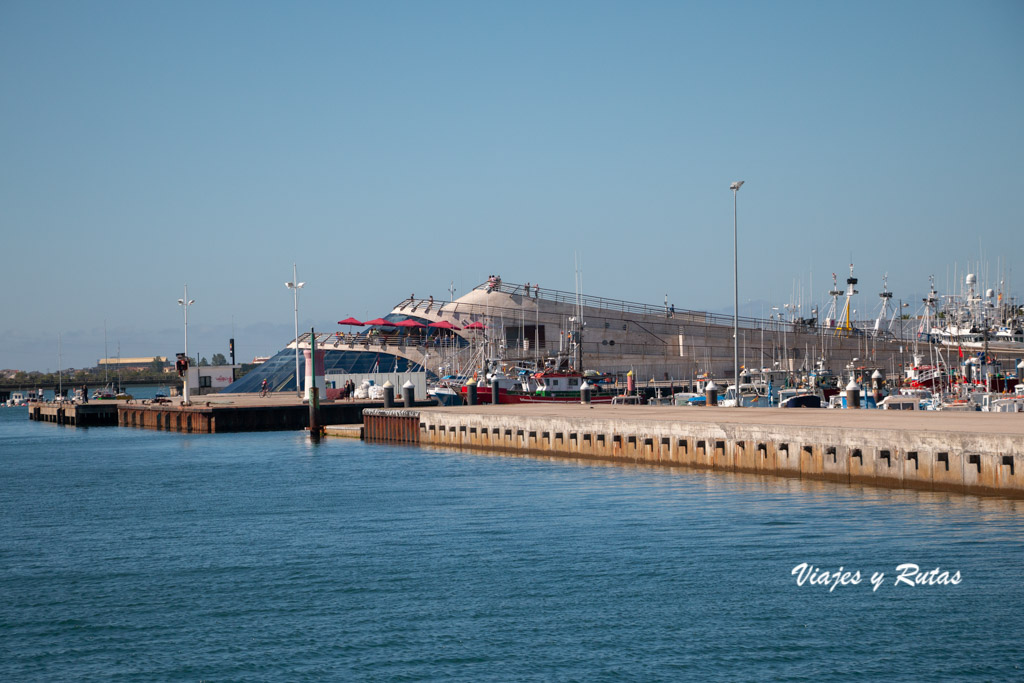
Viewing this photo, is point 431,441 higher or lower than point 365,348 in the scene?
lower

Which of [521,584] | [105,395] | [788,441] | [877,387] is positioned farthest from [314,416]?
[105,395]

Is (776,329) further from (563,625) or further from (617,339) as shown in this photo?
(563,625)

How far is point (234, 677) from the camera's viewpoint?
595 inches

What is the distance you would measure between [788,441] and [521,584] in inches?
597

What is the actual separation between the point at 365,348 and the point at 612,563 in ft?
249

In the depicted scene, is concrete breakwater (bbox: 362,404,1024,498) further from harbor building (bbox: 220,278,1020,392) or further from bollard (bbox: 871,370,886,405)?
Result: harbor building (bbox: 220,278,1020,392)

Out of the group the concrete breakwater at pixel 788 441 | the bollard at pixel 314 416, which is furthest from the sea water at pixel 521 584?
the bollard at pixel 314 416

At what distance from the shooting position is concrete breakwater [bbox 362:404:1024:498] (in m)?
26.8

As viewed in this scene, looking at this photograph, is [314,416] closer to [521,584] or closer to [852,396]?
[852,396]

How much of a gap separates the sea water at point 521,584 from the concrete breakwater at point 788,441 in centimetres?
78

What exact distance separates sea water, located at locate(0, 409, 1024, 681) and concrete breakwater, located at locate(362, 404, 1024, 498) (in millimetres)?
781

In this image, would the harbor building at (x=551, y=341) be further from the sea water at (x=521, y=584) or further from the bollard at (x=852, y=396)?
the sea water at (x=521, y=584)

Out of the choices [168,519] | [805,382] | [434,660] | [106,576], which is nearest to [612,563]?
[434,660]

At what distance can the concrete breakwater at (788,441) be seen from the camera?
88.0ft
